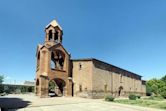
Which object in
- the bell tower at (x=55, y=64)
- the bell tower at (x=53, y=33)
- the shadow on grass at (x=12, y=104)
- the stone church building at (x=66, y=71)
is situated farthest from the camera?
the bell tower at (x=53, y=33)

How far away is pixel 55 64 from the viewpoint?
38.7 meters

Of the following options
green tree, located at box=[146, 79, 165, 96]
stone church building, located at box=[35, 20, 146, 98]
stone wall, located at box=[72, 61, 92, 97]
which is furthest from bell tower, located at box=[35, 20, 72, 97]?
green tree, located at box=[146, 79, 165, 96]

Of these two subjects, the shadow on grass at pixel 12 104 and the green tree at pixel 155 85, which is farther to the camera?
the green tree at pixel 155 85

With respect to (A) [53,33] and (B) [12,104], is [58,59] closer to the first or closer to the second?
(A) [53,33]

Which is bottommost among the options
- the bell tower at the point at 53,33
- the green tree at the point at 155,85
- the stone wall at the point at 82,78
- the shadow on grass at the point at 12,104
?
the green tree at the point at 155,85

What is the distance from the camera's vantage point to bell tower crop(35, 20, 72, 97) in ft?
103

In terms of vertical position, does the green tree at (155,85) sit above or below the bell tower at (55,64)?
below

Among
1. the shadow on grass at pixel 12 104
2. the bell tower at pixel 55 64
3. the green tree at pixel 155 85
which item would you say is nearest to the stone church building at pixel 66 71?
the bell tower at pixel 55 64

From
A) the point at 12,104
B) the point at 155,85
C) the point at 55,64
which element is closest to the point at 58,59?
the point at 55,64

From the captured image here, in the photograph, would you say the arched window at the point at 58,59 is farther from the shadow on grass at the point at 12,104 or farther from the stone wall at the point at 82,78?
the shadow on grass at the point at 12,104

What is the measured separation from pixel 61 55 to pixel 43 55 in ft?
13.9

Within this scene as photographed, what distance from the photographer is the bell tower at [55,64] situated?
3130cm

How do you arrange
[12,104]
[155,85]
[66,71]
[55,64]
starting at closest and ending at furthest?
[12,104]
[66,71]
[55,64]
[155,85]

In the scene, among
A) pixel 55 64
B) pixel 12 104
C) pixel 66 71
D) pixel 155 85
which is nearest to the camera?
pixel 12 104
